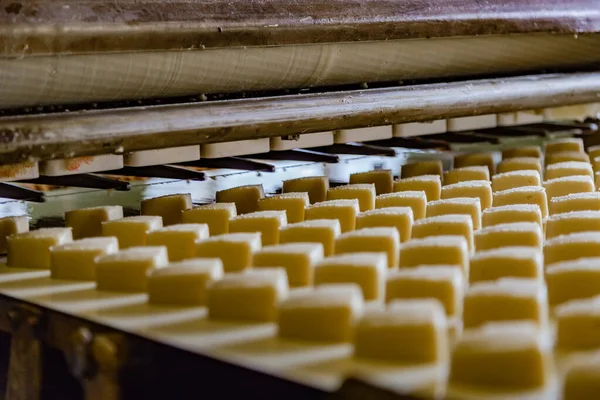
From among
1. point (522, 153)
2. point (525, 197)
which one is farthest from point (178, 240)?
point (522, 153)

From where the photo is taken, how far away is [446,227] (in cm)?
158

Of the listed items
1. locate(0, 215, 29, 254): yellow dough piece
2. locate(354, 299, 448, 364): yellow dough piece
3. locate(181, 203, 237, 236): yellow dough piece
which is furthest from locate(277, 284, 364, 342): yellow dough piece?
locate(0, 215, 29, 254): yellow dough piece

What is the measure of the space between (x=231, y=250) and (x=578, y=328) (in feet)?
1.92

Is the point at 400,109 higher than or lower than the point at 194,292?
higher

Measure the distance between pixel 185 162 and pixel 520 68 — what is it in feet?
3.24

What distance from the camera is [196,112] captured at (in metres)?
1.64

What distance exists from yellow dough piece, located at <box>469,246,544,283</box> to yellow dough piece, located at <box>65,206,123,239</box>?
2.44 feet

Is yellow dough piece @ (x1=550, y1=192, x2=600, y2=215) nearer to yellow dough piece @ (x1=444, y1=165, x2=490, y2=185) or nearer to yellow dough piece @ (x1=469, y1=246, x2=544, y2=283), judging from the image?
yellow dough piece @ (x1=444, y1=165, x2=490, y2=185)

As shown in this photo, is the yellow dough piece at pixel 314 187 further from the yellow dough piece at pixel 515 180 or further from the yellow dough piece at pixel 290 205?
the yellow dough piece at pixel 515 180

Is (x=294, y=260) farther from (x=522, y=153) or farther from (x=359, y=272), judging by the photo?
(x=522, y=153)

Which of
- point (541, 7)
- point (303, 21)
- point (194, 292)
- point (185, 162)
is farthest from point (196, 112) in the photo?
point (541, 7)

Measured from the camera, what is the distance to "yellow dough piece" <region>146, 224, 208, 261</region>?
1531mm

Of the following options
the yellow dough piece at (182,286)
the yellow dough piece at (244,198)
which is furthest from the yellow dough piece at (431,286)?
the yellow dough piece at (244,198)

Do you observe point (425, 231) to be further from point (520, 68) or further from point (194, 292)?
point (520, 68)
